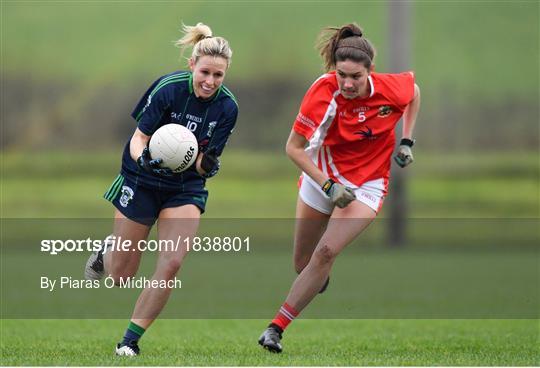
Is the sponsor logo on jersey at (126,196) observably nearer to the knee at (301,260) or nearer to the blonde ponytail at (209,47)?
the blonde ponytail at (209,47)

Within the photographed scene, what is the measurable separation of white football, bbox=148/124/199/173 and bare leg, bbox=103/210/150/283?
0.61 metres

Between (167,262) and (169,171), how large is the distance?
0.58 meters

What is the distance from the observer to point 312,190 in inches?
278

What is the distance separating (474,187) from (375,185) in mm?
18039

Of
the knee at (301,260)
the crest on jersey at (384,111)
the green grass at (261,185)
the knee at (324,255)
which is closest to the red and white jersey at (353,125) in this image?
the crest on jersey at (384,111)

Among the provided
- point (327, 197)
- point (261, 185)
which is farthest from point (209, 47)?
point (261, 185)

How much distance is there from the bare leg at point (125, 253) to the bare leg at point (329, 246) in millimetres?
1093

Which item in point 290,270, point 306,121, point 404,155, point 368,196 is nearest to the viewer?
point 306,121

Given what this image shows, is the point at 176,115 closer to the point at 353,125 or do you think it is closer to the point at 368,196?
the point at 353,125

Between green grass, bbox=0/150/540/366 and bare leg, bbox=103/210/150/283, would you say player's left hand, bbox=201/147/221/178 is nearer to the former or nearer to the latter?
bare leg, bbox=103/210/150/283

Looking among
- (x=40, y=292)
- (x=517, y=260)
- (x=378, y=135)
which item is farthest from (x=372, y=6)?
(x=378, y=135)

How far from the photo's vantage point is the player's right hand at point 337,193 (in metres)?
6.60

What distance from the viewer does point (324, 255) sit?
6.71 meters

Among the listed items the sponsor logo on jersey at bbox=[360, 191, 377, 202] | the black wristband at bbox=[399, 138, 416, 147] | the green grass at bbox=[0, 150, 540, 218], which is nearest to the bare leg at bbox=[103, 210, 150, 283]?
the sponsor logo on jersey at bbox=[360, 191, 377, 202]
